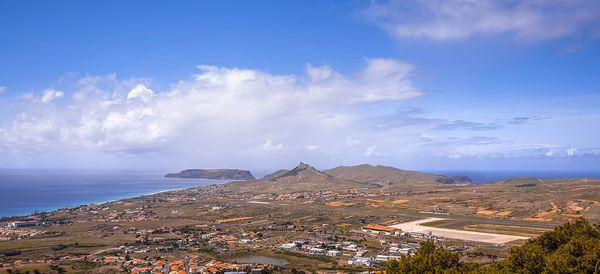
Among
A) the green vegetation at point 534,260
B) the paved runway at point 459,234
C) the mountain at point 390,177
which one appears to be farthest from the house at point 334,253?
the mountain at point 390,177

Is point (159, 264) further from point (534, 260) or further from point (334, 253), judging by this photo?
point (534, 260)

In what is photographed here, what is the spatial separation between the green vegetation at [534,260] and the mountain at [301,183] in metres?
110

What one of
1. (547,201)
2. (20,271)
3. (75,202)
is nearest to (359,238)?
(20,271)

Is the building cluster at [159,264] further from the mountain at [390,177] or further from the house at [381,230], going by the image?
the mountain at [390,177]

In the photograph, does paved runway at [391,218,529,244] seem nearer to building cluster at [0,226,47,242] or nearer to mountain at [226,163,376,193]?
building cluster at [0,226,47,242]

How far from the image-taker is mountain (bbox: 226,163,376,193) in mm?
140625

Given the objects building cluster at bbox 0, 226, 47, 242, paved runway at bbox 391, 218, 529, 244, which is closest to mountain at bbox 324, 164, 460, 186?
paved runway at bbox 391, 218, 529, 244

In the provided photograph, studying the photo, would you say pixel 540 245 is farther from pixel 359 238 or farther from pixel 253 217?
pixel 253 217

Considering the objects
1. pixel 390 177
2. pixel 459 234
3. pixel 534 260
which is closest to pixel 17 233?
pixel 459 234

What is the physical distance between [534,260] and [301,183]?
13185 centimetres

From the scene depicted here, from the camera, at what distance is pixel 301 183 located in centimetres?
15412

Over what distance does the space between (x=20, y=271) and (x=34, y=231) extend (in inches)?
1203

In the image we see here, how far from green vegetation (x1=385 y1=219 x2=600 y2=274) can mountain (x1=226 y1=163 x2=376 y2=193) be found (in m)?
110

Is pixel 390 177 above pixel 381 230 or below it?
above
